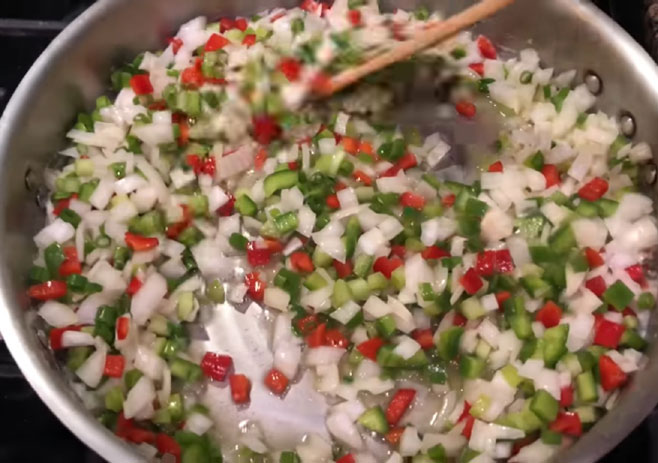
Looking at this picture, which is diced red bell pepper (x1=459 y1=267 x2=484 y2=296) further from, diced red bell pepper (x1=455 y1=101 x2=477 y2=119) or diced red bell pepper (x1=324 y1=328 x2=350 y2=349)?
diced red bell pepper (x1=455 y1=101 x2=477 y2=119)

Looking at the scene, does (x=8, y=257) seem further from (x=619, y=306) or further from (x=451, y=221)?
(x=619, y=306)

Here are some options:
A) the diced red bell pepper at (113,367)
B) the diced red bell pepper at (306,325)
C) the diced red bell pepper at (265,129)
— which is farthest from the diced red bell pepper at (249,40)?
the diced red bell pepper at (113,367)

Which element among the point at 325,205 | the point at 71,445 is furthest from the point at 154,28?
the point at 71,445

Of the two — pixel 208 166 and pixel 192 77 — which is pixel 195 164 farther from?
pixel 192 77

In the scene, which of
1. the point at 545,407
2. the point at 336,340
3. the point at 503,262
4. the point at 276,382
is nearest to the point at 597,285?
the point at 503,262

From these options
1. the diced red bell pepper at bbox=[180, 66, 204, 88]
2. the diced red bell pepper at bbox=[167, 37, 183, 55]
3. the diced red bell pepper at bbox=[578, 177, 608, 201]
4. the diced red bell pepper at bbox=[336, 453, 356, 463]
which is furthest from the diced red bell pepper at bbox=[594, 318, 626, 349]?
the diced red bell pepper at bbox=[167, 37, 183, 55]

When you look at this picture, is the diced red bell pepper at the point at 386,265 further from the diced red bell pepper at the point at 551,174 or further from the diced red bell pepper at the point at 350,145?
the diced red bell pepper at the point at 551,174
